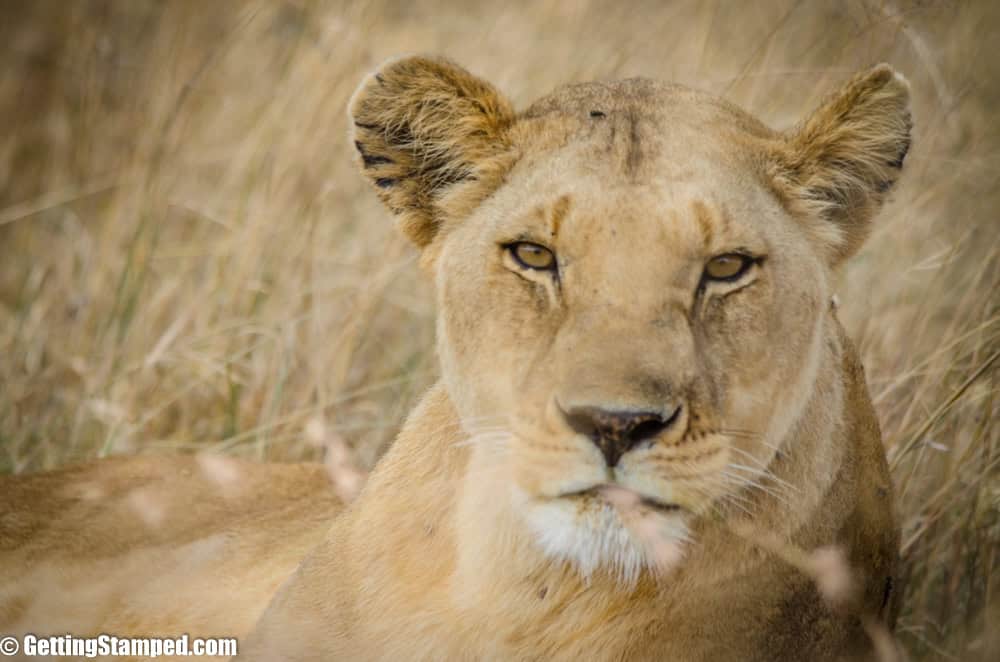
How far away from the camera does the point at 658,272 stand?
2.65 m

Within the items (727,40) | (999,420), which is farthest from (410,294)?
(999,420)

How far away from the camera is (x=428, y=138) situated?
316 centimetres

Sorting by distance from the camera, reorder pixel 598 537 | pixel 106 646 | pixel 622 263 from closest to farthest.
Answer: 1. pixel 598 537
2. pixel 622 263
3. pixel 106 646

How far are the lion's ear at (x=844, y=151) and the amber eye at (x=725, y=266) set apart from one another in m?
0.28

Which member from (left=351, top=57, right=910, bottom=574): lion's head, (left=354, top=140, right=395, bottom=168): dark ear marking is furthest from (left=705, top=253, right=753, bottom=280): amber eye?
(left=354, top=140, right=395, bottom=168): dark ear marking

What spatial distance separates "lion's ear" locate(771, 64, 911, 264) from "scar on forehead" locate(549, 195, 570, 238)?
49cm

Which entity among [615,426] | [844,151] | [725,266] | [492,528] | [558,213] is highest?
[844,151]

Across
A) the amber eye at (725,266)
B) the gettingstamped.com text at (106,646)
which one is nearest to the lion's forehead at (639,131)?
the amber eye at (725,266)

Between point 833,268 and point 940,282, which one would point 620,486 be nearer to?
point 833,268

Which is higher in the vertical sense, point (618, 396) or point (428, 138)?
point (428, 138)

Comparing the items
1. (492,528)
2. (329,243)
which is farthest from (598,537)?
(329,243)

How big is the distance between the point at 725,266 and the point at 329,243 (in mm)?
3928

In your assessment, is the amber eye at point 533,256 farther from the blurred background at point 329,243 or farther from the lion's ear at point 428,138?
the blurred background at point 329,243

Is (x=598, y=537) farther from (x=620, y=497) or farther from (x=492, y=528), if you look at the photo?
(x=492, y=528)
